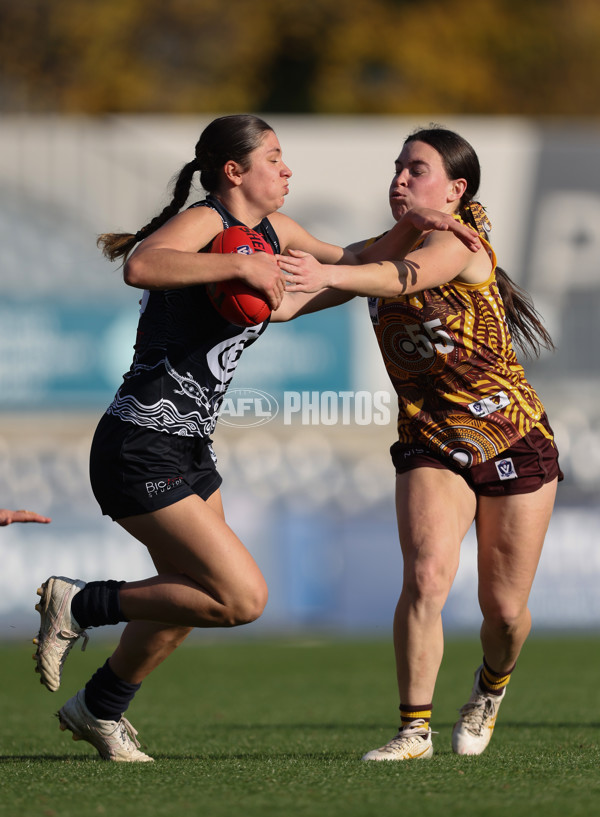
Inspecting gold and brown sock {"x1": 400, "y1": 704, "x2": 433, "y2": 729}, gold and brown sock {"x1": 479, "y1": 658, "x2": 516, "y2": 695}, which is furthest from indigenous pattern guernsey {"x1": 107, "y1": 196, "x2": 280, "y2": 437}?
gold and brown sock {"x1": 479, "y1": 658, "x2": 516, "y2": 695}

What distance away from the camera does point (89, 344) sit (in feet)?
46.5

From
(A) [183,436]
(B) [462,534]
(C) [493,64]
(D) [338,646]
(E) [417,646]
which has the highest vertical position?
(C) [493,64]

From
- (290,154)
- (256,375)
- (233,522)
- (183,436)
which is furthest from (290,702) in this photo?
(290,154)

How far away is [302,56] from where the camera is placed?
2444 centimetres

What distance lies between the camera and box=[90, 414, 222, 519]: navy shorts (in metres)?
4.15

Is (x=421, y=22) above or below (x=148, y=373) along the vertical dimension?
above

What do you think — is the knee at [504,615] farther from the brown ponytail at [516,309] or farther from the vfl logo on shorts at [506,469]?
the brown ponytail at [516,309]

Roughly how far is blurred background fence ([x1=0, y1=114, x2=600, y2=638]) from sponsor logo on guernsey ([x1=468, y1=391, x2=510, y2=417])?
1386 mm

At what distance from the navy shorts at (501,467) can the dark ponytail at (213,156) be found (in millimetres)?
1155

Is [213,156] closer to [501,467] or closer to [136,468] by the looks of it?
[136,468]

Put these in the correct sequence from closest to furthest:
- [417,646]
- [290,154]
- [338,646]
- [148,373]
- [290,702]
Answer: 1. [148,373]
2. [417,646]
3. [290,702]
4. [338,646]
5. [290,154]

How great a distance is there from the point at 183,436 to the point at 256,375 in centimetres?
1027

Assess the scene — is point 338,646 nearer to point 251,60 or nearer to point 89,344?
point 89,344

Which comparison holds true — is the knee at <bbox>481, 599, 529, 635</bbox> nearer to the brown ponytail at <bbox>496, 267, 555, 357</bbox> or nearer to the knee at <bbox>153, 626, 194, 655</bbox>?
the brown ponytail at <bbox>496, 267, 555, 357</bbox>
